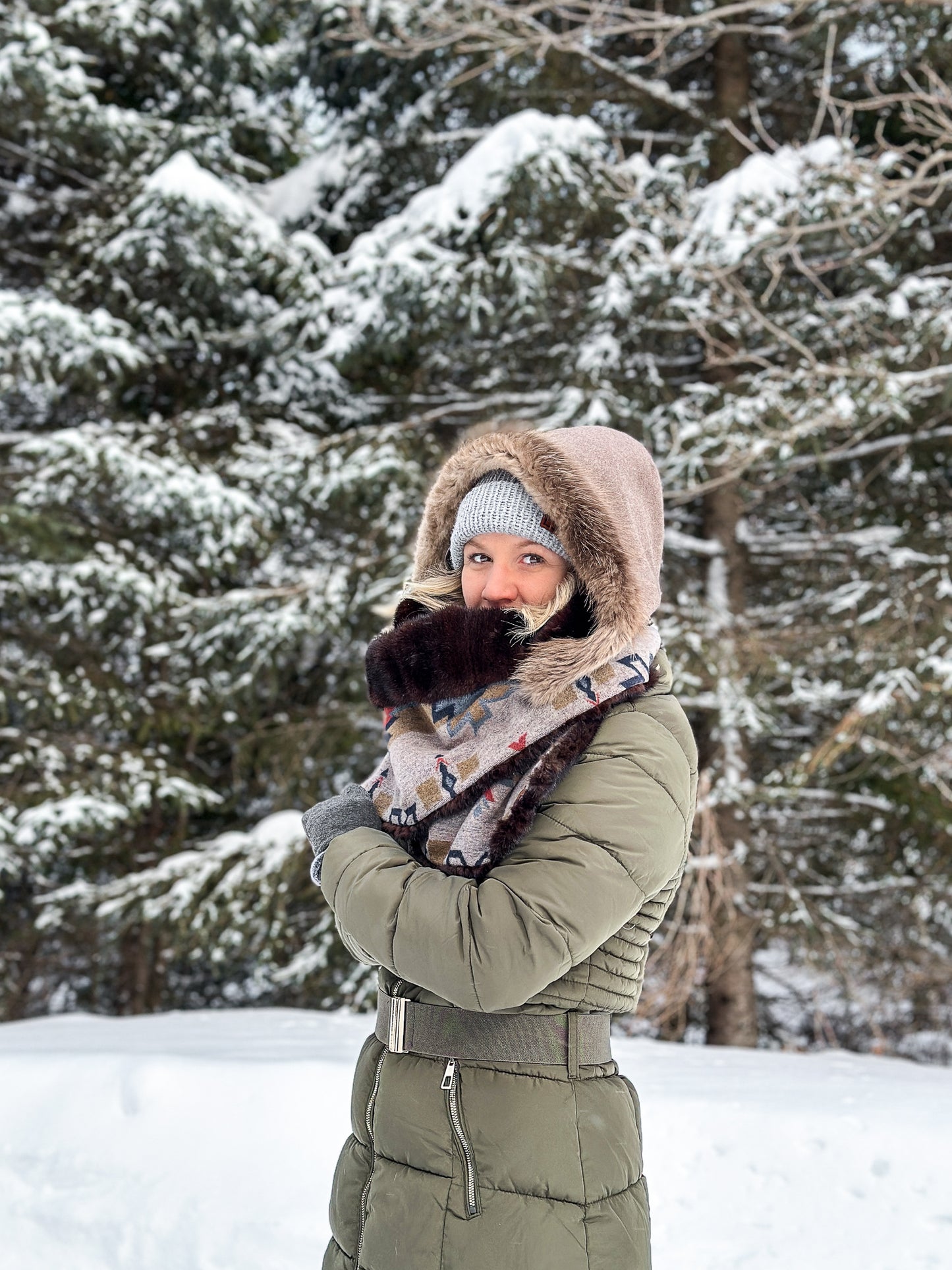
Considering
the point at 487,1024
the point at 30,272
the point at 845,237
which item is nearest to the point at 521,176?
the point at 845,237

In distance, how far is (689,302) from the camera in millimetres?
6402

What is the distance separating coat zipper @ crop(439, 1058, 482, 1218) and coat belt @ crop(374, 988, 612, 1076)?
26 millimetres

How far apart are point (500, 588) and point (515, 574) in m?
0.04

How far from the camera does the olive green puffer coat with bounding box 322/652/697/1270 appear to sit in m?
1.36

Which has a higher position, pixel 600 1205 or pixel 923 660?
pixel 923 660

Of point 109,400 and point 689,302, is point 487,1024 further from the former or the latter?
point 109,400

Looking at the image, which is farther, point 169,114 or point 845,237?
point 169,114

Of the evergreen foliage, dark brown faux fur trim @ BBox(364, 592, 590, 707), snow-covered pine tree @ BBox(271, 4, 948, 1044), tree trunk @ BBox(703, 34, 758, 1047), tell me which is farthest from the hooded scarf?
tree trunk @ BBox(703, 34, 758, 1047)

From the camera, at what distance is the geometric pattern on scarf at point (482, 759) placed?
4.74 feet

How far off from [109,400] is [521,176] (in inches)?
147

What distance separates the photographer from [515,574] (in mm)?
1667

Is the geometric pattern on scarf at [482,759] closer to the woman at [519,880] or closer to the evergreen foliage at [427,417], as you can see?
the woman at [519,880]

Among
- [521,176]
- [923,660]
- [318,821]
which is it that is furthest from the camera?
[521,176]

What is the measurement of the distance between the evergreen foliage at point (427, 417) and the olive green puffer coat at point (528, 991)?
4.58 metres
